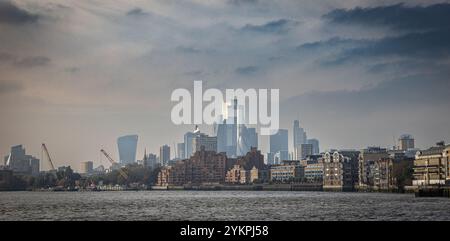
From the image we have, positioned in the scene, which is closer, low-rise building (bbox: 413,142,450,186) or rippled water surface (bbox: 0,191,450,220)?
rippled water surface (bbox: 0,191,450,220)

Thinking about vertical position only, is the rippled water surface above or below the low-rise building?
below

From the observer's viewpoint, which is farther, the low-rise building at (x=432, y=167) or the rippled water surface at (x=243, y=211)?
the low-rise building at (x=432, y=167)

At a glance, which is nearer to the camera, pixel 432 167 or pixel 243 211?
pixel 243 211

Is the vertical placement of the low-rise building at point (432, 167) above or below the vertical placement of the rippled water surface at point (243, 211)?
above

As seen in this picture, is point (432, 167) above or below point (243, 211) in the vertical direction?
above
